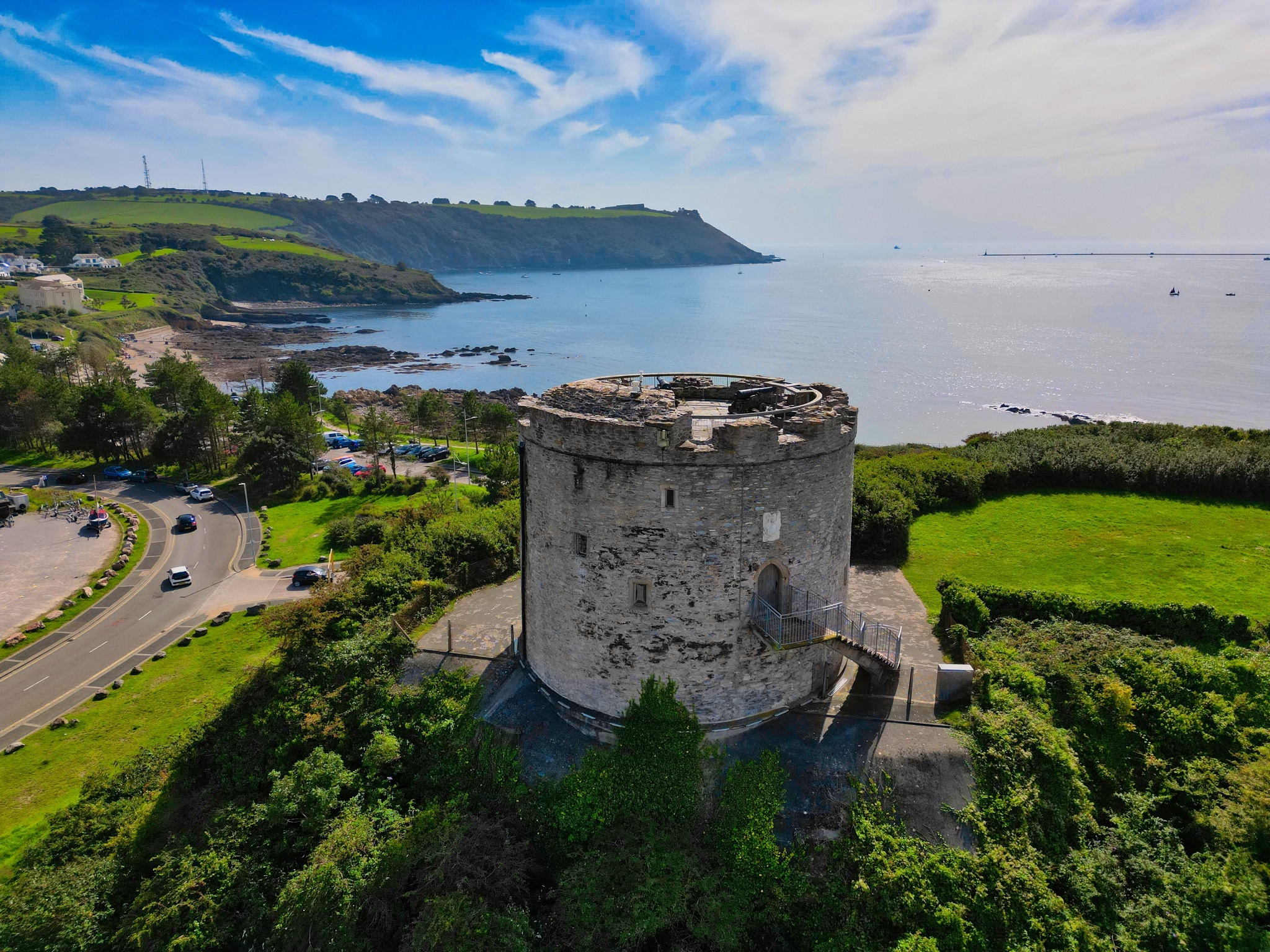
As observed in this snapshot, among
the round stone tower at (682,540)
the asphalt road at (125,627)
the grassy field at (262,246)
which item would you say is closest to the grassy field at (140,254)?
the grassy field at (262,246)

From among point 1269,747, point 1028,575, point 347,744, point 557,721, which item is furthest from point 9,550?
point 1269,747

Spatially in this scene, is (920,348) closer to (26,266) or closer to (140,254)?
(26,266)

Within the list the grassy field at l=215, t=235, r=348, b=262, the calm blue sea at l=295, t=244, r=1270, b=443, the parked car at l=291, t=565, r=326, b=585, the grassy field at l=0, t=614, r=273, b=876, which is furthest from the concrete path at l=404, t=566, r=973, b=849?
the grassy field at l=215, t=235, r=348, b=262

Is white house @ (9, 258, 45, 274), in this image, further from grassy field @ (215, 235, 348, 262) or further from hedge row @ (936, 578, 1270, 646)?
hedge row @ (936, 578, 1270, 646)

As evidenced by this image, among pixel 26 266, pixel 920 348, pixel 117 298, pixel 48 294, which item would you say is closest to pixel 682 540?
pixel 920 348

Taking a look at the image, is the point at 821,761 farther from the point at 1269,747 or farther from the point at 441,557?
the point at 441,557

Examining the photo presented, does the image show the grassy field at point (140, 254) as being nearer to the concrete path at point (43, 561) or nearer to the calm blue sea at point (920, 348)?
the calm blue sea at point (920, 348)

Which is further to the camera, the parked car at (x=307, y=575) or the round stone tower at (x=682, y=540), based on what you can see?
the parked car at (x=307, y=575)
